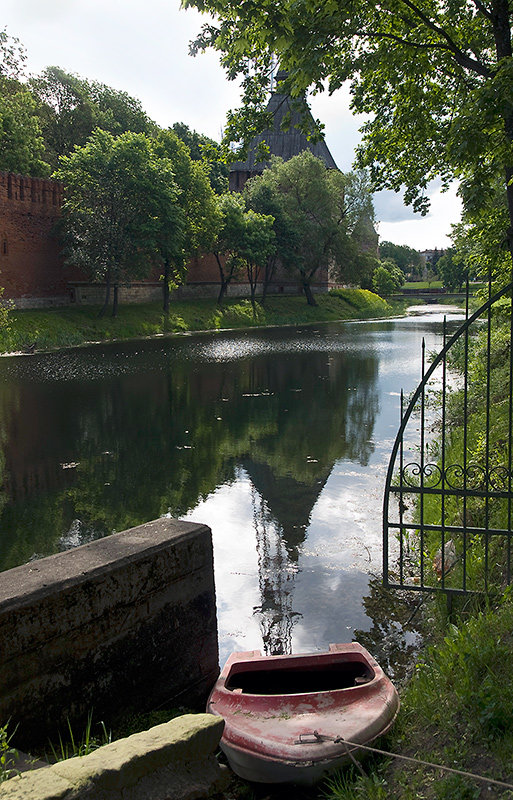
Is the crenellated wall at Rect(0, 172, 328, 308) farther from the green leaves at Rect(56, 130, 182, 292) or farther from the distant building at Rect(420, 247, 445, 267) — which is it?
the distant building at Rect(420, 247, 445, 267)

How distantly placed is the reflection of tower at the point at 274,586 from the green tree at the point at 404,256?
12243 centimetres

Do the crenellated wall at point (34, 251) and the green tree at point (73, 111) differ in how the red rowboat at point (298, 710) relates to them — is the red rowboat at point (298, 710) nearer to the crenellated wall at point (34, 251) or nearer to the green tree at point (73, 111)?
the crenellated wall at point (34, 251)

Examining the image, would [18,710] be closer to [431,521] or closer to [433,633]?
[433,633]

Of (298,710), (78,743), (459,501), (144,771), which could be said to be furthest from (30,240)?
(144,771)

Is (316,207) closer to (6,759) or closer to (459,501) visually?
(459,501)

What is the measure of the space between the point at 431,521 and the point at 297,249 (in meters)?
41.7

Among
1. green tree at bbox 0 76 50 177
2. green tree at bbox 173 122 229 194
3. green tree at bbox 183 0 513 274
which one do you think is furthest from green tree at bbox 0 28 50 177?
green tree at bbox 183 0 513 274

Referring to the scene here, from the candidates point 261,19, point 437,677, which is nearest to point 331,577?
point 437,677

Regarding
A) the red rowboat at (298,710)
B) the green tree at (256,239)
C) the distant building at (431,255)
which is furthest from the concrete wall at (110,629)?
the distant building at (431,255)

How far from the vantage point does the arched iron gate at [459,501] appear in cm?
473

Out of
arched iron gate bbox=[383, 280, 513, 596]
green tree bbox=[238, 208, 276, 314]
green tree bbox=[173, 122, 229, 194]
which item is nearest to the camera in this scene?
arched iron gate bbox=[383, 280, 513, 596]

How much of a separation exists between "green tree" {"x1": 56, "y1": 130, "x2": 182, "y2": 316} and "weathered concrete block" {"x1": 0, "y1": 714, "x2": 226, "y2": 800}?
1193 inches

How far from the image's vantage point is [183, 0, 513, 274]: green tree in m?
5.92

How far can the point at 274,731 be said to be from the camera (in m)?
3.68
